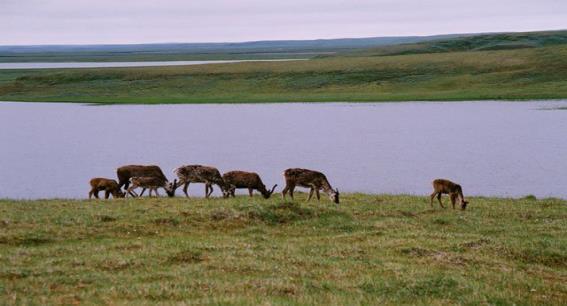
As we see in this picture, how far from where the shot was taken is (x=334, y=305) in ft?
39.5

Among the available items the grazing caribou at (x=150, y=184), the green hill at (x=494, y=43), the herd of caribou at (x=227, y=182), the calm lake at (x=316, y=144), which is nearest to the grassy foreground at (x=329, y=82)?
the calm lake at (x=316, y=144)

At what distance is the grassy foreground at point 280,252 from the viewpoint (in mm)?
13406

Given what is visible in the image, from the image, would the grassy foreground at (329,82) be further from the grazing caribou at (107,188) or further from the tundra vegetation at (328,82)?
the grazing caribou at (107,188)

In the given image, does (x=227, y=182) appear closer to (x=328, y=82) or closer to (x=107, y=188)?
(x=107, y=188)

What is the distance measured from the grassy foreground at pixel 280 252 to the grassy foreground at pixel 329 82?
62.6 meters

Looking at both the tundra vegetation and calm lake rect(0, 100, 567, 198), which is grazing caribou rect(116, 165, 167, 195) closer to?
calm lake rect(0, 100, 567, 198)

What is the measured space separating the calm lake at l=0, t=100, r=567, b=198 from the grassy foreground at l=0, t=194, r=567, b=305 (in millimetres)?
9641

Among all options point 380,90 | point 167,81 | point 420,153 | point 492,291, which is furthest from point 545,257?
point 167,81

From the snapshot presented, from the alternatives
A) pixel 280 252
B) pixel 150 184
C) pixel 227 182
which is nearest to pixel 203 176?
pixel 227 182

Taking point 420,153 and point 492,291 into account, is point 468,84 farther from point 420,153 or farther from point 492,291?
point 492,291

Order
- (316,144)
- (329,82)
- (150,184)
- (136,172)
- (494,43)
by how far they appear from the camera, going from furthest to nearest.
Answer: (494,43), (329,82), (316,144), (136,172), (150,184)

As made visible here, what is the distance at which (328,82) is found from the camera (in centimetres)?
9969

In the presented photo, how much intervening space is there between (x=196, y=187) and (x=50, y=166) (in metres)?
10.4

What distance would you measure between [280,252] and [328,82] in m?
83.4
